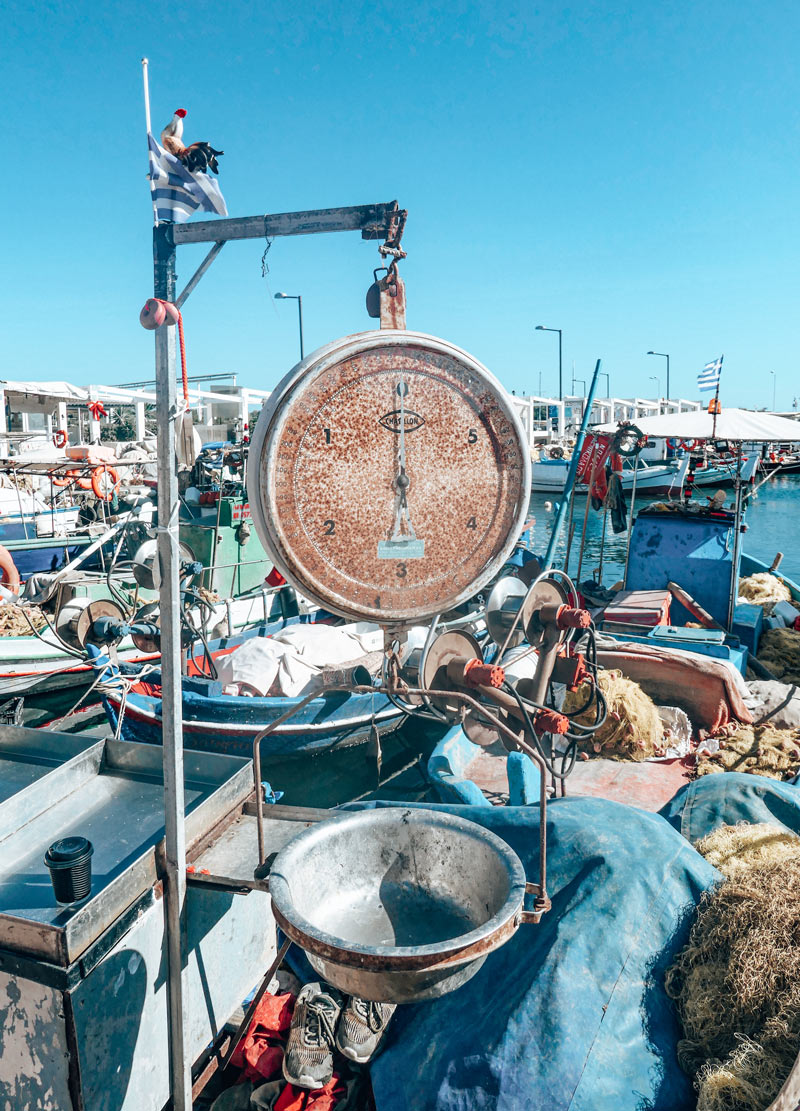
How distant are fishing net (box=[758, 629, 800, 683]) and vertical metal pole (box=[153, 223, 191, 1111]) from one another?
367 inches

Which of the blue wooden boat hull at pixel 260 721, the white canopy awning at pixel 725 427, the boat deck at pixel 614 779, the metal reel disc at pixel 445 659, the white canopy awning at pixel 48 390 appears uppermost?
the white canopy awning at pixel 48 390

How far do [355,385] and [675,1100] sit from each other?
3.36 metres

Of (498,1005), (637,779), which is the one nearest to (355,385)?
(498,1005)

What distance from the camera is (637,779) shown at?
6910 millimetres

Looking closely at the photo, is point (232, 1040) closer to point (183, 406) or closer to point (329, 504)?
point (329, 504)

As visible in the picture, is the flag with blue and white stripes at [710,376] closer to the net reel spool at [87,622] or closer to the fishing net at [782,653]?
the fishing net at [782,653]

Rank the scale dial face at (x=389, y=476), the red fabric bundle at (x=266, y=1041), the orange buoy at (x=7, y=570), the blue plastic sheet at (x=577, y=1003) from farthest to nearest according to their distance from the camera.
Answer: the orange buoy at (x=7, y=570) → the red fabric bundle at (x=266, y=1041) → the blue plastic sheet at (x=577, y=1003) → the scale dial face at (x=389, y=476)

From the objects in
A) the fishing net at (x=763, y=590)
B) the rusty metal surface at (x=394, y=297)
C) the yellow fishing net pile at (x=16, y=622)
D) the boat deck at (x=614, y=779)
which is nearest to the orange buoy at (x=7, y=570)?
the yellow fishing net pile at (x=16, y=622)

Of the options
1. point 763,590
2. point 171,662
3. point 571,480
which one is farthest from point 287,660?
point 763,590

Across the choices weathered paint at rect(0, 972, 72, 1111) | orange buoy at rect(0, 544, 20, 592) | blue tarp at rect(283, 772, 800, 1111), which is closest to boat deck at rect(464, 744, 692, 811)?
blue tarp at rect(283, 772, 800, 1111)

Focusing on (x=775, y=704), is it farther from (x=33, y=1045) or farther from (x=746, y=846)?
(x=33, y=1045)

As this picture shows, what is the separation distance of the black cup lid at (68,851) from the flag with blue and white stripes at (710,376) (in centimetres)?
1702

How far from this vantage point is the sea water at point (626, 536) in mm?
30059

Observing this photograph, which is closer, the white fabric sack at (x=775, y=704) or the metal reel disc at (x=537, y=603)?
the metal reel disc at (x=537, y=603)
